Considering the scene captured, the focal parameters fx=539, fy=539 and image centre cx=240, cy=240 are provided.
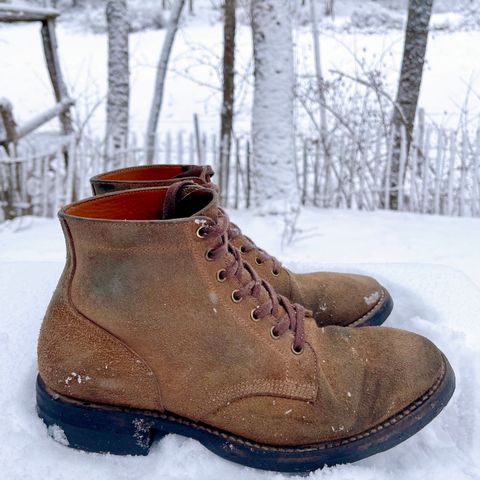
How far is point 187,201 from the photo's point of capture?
1058mm

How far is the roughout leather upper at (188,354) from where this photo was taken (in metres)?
0.97

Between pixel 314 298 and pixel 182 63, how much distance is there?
16931mm

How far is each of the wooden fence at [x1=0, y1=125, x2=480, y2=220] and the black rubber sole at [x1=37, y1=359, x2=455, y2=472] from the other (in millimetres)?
3551

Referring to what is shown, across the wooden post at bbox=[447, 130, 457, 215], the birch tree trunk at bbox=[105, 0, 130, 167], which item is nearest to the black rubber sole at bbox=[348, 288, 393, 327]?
the wooden post at bbox=[447, 130, 457, 215]

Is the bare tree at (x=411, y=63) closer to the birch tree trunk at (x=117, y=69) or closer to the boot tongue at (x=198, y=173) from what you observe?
the birch tree trunk at (x=117, y=69)

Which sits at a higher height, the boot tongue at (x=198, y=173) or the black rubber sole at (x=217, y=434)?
the boot tongue at (x=198, y=173)

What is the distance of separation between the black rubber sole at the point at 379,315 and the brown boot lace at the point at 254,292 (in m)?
0.38

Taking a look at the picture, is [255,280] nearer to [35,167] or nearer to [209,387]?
[209,387]

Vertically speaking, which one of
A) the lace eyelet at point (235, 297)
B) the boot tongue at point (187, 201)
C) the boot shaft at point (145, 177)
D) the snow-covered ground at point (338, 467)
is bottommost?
the snow-covered ground at point (338, 467)

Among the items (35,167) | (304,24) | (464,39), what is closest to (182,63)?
(304,24)

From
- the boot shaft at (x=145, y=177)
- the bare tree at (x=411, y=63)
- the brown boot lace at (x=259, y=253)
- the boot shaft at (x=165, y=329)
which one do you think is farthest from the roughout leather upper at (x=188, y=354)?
the bare tree at (x=411, y=63)

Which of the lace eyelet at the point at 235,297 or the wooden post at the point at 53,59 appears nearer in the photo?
the lace eyelet at the point at 235,297

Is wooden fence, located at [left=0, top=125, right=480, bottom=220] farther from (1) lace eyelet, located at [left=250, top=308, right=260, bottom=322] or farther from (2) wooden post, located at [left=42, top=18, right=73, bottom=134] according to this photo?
(1) lace eyelet, located at [left=250, top=308, right=260, bottom=322]

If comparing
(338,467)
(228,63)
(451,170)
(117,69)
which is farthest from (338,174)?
(338,467)
